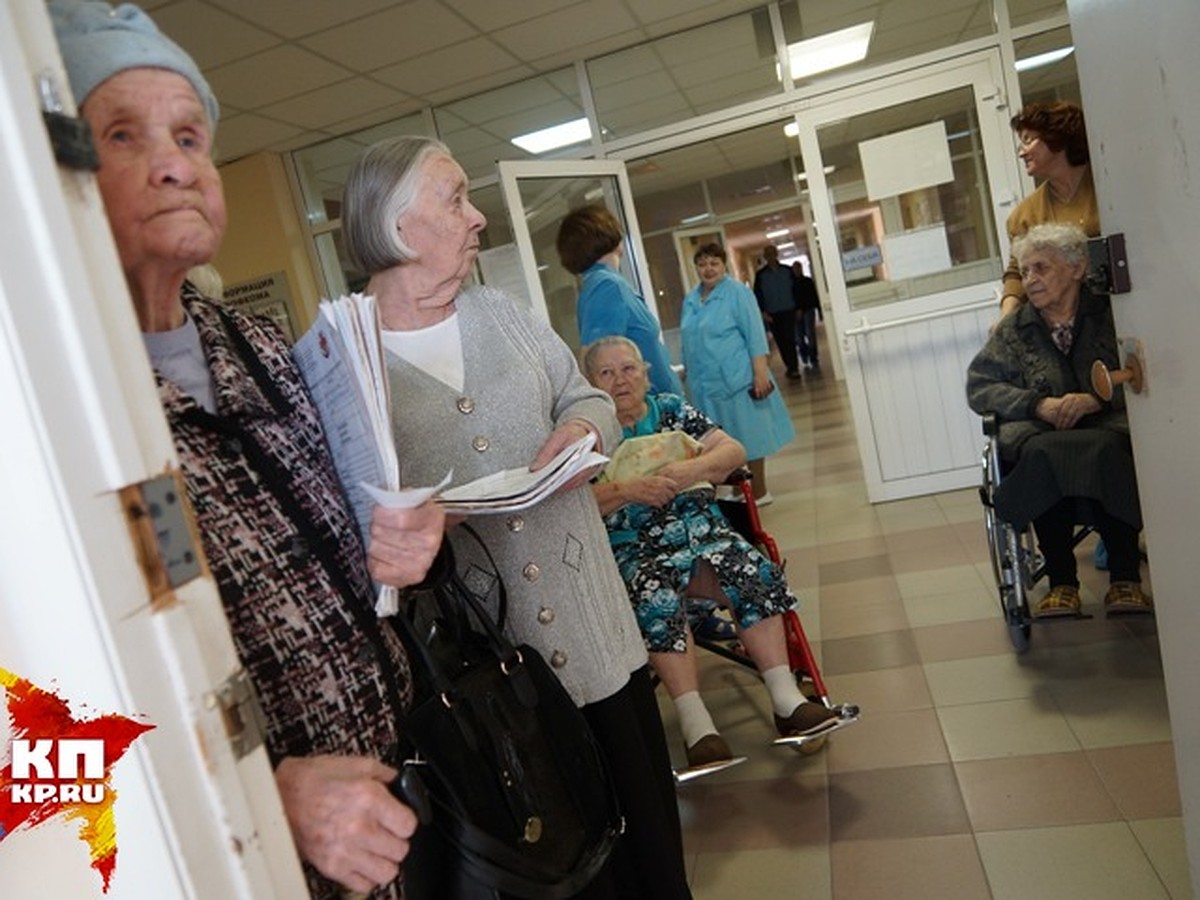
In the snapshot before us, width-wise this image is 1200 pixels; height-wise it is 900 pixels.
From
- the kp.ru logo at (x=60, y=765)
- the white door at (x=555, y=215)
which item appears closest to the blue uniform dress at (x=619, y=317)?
the white door at (x=555, y=215)

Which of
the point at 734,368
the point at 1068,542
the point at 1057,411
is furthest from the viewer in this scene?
the point at 734,368

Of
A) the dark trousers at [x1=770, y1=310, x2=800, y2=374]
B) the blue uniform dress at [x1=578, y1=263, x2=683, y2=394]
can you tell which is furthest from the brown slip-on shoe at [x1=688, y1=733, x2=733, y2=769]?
the dark trousers at [x1=770, y1=310, x2=800, y2=374]

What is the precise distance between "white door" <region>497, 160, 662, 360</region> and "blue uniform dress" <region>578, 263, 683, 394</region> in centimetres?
49

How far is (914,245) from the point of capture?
438 cm

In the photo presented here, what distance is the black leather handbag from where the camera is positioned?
876mm

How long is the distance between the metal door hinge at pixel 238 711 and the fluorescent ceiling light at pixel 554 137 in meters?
4.96

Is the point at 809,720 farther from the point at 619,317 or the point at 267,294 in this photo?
the point at 267,294

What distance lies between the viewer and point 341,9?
3.65 m

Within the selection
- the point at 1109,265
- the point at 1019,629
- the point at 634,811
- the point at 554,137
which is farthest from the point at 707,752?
the point at 554,137

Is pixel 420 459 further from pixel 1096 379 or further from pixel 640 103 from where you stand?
pixel 640 103

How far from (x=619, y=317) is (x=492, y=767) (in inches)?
98.3

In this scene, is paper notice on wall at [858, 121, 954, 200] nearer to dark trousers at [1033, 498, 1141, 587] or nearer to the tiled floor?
the tiled floor

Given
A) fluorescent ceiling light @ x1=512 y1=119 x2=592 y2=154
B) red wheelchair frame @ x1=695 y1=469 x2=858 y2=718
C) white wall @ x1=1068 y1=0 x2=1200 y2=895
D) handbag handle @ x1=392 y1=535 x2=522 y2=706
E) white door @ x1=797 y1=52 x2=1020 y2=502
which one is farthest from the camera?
fluorescent ceiling light @ x1=512 y1=119 x2=592 y2=154

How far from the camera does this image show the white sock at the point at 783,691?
2.24 m
